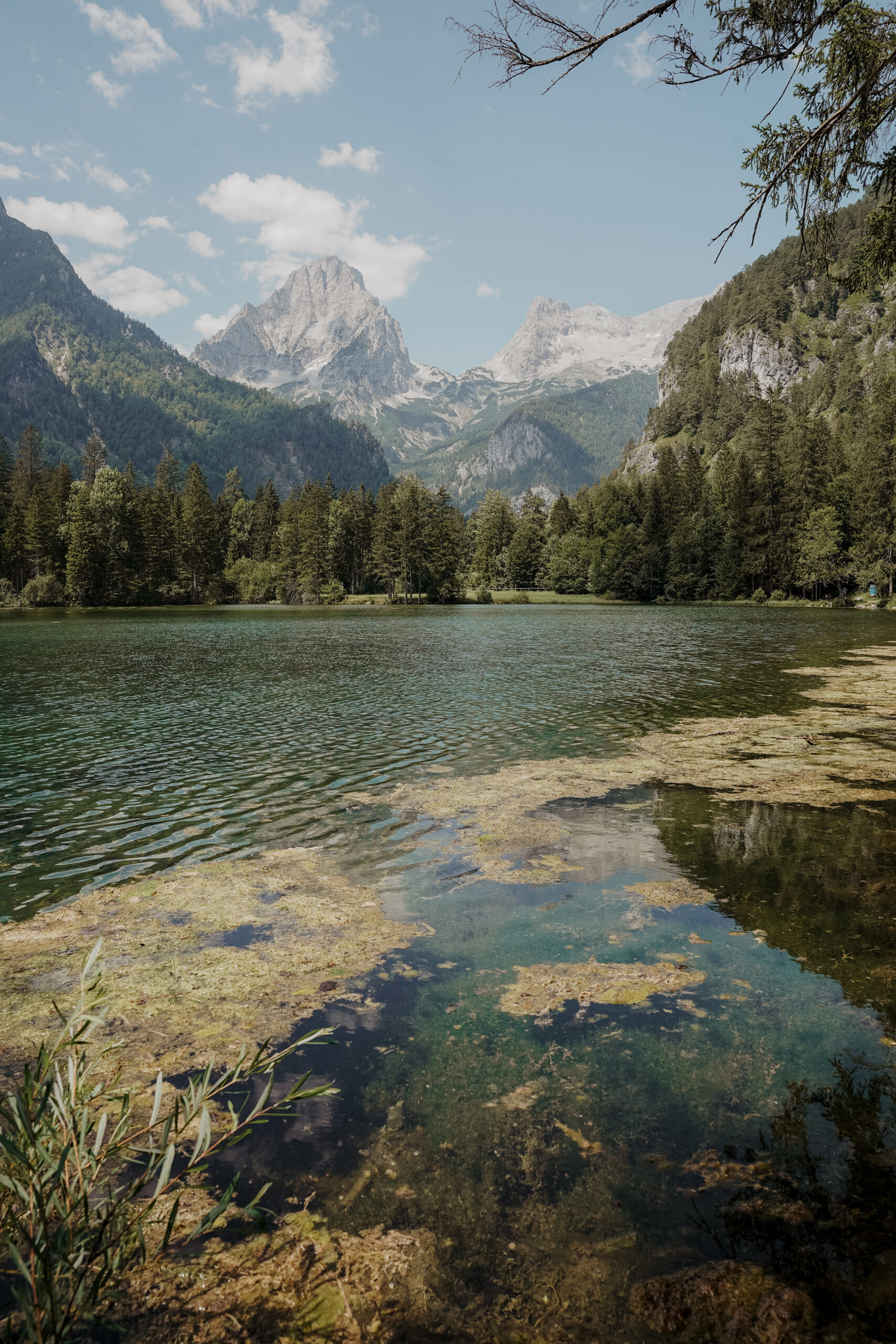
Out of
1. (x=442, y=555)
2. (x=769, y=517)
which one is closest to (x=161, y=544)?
(x=442, y=555)

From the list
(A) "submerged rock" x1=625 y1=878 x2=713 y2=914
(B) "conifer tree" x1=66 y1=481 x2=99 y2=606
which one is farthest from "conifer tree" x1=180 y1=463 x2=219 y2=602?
(A) "submerged rock" x1=625 y1=878 x2=713 y2=914

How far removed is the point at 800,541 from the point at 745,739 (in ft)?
325

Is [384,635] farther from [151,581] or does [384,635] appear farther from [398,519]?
[151,581]

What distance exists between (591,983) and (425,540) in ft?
378

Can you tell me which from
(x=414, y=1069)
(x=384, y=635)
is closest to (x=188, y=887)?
(x=414, y=1069)

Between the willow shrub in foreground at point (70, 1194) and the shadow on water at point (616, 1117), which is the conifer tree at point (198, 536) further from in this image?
the willow shrub in foreground at point (70, 1194)

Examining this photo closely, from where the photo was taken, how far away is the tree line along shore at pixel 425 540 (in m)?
105

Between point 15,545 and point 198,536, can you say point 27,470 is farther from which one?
point 198,536

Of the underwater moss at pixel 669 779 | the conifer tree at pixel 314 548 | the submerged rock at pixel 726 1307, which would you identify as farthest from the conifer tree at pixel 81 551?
the submerged rock at pixel 726 1307

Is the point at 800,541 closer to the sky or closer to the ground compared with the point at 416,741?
closer to the sky

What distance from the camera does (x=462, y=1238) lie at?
4.06m

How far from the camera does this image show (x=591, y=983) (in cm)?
714

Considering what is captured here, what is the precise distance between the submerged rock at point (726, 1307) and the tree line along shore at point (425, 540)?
103 metres

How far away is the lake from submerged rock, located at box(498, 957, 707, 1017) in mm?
114
